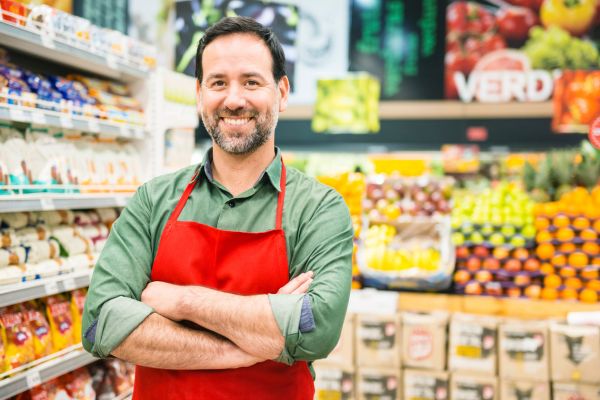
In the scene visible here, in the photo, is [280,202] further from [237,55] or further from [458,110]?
[458,110]

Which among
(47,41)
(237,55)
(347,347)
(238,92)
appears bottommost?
(347,347)

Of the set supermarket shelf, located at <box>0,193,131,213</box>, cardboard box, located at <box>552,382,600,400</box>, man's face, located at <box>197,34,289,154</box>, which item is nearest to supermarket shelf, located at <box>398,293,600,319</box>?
cardboard box, located at <box>552,382,600,400</box>

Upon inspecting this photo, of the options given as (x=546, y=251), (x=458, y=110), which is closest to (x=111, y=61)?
(x=546, y=251)

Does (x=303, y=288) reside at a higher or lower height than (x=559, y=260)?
higher

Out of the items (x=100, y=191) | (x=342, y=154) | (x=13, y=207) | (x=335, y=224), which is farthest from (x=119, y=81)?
(x=342, y=154)

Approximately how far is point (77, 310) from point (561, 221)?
10.3ft

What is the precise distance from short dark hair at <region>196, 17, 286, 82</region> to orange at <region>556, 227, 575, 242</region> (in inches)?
113

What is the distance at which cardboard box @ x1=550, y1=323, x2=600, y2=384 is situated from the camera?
3.24 metres

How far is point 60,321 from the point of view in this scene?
9.52 ft

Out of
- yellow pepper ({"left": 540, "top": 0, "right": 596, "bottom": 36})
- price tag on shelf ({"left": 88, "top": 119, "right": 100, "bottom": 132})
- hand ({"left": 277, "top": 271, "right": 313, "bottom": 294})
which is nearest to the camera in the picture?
hand ({"left": 277, "top": 271, "right": 313, "bottom": 294})

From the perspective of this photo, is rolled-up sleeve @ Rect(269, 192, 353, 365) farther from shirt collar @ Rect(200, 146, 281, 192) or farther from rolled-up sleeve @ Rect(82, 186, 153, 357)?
rolled-up sleeve @ Rect(82, 186, 153, 357)

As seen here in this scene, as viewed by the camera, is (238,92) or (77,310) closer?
(238,92)

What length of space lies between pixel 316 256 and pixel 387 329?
6.99 feet

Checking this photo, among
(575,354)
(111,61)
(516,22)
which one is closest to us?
(111,61)
